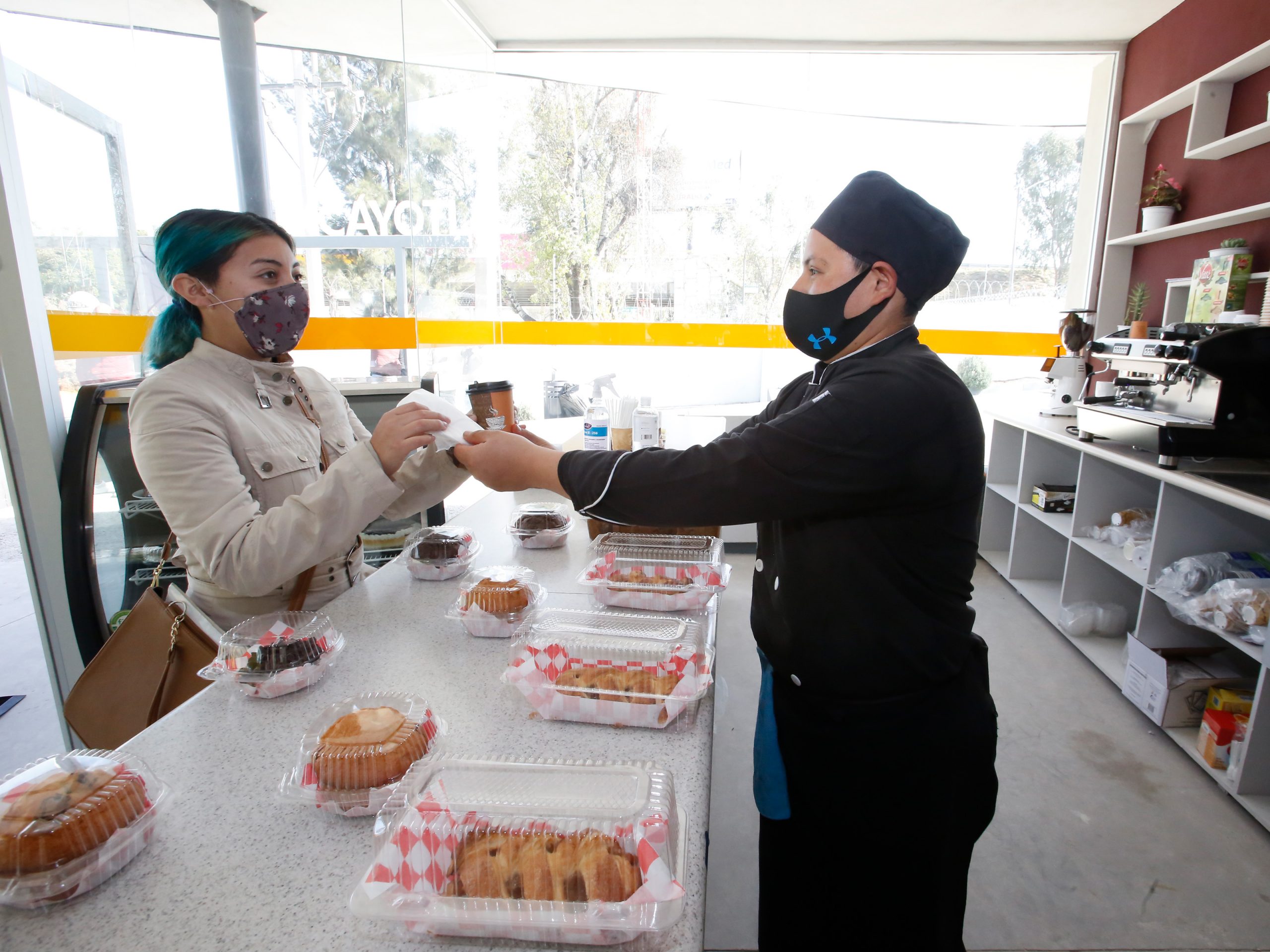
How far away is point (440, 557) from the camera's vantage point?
159cm

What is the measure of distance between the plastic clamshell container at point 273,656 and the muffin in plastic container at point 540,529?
62 cm

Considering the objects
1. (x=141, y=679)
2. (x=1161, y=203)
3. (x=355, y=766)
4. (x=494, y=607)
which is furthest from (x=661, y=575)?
(x=1161, y=203)

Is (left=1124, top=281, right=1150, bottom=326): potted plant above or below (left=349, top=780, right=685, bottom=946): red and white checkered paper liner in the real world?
above

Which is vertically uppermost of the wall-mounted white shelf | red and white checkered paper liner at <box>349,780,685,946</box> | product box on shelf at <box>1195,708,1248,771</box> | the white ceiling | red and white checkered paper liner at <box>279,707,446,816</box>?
the white ceiling

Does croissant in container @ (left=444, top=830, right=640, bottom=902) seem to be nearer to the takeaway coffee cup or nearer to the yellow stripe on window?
the takeaway coffee cup

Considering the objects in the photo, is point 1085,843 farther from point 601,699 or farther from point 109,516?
point 109,516

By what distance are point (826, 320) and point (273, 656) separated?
1.12 metres

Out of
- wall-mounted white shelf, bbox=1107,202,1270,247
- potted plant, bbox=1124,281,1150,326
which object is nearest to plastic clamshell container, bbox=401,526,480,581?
wall-mounted white shelf, bbox=1107,202,1270,247

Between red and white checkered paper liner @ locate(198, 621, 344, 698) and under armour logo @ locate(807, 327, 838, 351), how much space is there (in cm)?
103

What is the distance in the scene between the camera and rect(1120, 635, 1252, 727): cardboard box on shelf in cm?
240

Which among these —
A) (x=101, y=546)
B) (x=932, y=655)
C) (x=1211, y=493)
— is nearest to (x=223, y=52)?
(x=101, y=546)

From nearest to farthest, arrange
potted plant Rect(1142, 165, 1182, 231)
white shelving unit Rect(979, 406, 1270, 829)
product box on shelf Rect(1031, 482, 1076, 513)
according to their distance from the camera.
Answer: white shelving unit Rect(979, 406, 1270, 829), product box on shelf Rect(1031, 482, 1076, 513), potted plant Rect(1142, 165, 1182, 231)

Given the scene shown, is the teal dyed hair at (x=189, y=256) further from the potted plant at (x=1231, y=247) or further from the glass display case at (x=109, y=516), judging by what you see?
the potted plant at (x=1231, y=247)

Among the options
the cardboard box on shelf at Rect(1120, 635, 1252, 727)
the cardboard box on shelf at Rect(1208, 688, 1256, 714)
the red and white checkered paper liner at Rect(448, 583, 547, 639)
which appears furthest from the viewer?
the cardboard box on shelf at Rect(1120, 635, 1252, 727)
